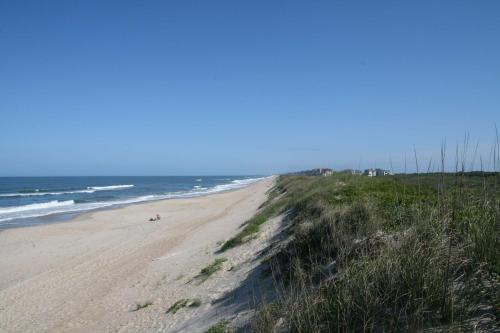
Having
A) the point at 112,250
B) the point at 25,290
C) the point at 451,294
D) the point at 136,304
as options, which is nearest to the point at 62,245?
the point at 112,250

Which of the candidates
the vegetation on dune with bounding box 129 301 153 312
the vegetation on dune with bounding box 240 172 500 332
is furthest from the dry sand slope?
the vegetation on dune with bounding box 240 172 500 332

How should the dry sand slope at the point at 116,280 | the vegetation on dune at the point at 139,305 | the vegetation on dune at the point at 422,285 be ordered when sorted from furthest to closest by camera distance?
1. the vegetation on dune at the point at 139,305
2. the dry sand slope at the point at 116,280
3. the vegetation on dune at the point at 422,285

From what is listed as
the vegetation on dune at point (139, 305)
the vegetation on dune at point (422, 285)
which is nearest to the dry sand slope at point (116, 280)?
the vegetation on dune at point (139, 305)

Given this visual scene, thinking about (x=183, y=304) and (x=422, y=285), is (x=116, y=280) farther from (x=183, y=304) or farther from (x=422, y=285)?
(x=422, y=285)

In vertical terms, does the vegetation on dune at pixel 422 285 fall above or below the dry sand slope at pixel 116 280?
above

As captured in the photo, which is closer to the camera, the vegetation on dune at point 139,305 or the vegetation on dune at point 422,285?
the vegetation on dune at point 422,285

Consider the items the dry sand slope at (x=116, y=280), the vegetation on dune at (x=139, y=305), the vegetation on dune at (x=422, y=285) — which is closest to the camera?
the vegetation on dune at (x=422, y=285)

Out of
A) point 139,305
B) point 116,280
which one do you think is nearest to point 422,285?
point 139,305

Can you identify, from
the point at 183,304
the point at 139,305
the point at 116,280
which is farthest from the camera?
the point at 116,280

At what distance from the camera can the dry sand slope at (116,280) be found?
26.5ft

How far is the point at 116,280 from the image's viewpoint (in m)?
12.1

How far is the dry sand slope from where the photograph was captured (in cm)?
807

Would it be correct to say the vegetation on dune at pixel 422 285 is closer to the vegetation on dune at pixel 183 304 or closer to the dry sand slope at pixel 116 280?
the dry sand slope at pixel 116 280

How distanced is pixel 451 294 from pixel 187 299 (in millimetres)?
6131
